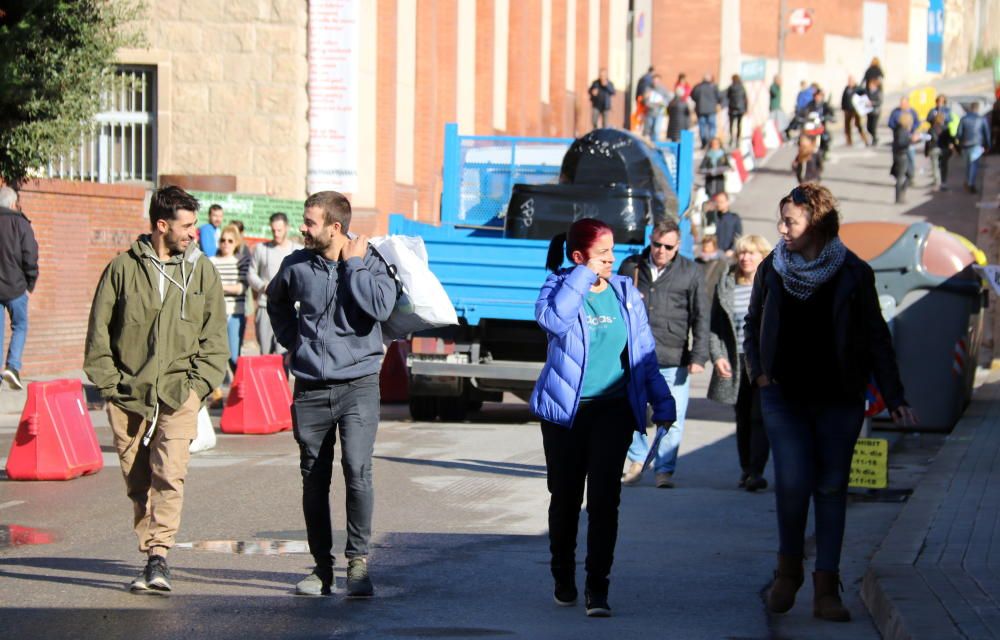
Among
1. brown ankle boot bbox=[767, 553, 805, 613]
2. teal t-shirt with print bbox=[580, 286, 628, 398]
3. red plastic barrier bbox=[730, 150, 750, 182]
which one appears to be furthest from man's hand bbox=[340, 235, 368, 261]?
red plastic barrier bbox=[730, 150, 750, 182]

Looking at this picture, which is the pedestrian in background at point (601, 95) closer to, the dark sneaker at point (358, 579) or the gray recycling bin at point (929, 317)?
the gray recycling bin at point (929, 317)

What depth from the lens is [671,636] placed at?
7051 mm

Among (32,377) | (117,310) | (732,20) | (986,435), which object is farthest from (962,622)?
(732,20)

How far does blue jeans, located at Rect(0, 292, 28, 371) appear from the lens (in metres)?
16.5

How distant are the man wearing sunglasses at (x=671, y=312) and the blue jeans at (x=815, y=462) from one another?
4388 millimetres

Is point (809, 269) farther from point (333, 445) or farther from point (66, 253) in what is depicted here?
point (66, 253)

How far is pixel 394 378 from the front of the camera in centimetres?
1844

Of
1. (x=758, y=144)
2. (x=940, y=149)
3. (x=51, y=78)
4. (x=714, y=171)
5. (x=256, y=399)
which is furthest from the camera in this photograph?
(x=758, y=144)

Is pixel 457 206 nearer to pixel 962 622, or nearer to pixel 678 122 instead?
pixel 962 622

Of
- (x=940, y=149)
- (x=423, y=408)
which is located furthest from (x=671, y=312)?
(x=940, y=149)

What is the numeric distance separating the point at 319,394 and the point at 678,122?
115 feet

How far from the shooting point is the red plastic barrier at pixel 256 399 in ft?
48.9

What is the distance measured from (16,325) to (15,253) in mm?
1050

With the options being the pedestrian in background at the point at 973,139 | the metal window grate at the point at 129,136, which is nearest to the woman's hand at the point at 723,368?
the metal window grate at the point at 129,136
